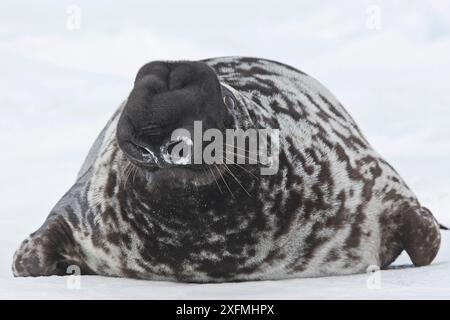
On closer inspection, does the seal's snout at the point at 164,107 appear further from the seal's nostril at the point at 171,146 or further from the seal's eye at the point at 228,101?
the seal's eye at the point at 228,101

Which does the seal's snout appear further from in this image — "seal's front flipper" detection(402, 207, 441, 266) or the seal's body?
"seal's front flipper" detection(402, 207, 441, 266)

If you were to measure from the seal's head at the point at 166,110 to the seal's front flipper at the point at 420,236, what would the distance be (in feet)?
6.11

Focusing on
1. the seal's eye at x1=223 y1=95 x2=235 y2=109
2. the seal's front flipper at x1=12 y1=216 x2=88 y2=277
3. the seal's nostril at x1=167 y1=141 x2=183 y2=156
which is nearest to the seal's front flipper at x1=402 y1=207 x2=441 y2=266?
the seal's eye at x1=223 y1=95 x2=235 y2=109

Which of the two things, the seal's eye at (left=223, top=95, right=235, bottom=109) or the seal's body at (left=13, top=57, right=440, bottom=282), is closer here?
the seal's body at (left=13, top=57, right=440, bottom=282)

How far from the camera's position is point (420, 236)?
21.4ft

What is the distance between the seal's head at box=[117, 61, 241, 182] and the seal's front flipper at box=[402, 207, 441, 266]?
1.86 meters

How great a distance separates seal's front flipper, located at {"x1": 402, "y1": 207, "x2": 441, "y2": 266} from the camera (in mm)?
6504

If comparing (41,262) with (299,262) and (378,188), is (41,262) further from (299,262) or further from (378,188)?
(378,188)

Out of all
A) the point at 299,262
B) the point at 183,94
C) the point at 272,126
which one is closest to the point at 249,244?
the point at 299,262

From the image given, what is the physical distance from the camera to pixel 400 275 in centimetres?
601

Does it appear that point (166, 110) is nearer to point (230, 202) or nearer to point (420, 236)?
point (230, 202)

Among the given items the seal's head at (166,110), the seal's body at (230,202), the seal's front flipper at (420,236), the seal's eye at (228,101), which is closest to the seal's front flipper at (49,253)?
the seal's body at (230,202)

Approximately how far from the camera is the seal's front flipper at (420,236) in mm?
6504

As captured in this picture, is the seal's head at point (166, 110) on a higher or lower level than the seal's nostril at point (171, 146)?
higher
